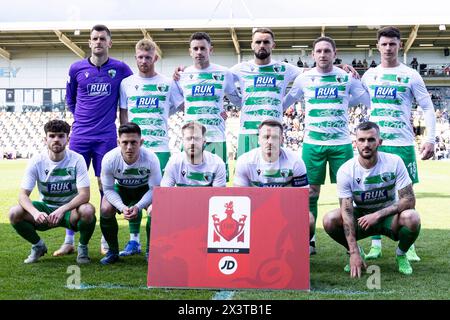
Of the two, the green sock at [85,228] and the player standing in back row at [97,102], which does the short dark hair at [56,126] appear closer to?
the green sock at [85,228]

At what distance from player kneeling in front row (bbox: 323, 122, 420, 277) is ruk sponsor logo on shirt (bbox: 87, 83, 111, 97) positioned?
235 cm

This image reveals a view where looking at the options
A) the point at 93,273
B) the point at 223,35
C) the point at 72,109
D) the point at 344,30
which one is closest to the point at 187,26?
the point at 223,35

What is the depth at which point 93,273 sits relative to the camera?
14.0 ft

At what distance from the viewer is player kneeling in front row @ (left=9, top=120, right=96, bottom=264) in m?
4.58

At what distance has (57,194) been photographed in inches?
187

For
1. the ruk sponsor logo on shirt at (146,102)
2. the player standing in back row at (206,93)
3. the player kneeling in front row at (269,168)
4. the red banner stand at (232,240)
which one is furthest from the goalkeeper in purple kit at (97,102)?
the red banner stand at (232,240)

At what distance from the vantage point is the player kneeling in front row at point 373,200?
4211 mm

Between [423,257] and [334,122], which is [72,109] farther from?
[423,257]

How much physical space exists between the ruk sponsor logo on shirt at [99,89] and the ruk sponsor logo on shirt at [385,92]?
2.40 meters

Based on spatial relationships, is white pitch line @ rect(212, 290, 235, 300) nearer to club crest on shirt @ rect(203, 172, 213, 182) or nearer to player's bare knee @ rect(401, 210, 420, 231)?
club crest on shirt @ rect(203, 172, 213, 182)

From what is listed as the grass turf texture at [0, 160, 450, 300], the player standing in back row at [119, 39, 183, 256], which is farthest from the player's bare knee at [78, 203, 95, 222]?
the player standing in back row at [119, 39, 183, 256]

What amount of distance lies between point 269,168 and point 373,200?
79 centimetres
